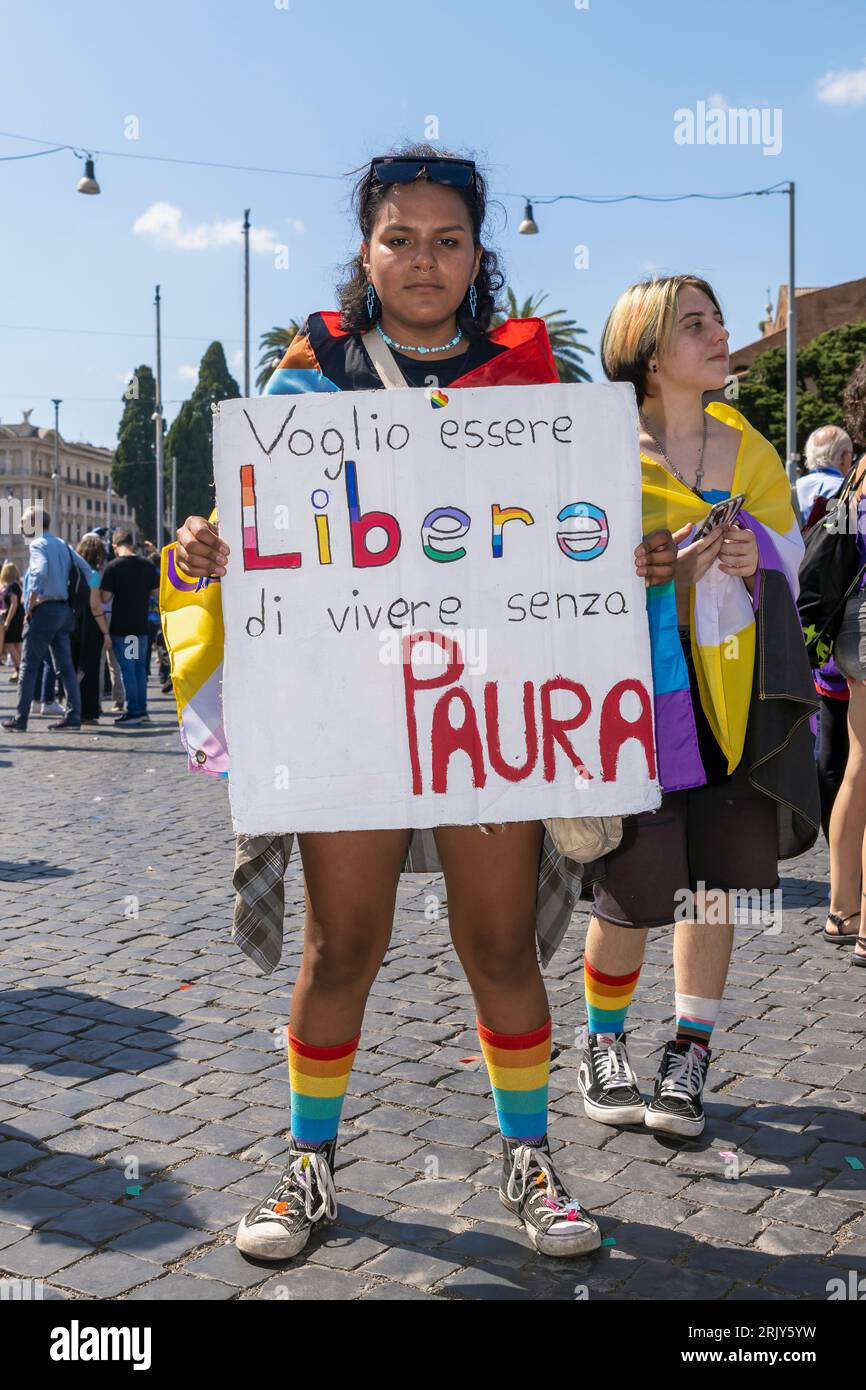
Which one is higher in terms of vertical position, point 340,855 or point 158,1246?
point 340,855

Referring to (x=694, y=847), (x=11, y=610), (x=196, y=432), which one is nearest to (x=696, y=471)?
(x=694, y=847)

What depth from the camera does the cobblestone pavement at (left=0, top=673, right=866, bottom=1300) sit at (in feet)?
8.79

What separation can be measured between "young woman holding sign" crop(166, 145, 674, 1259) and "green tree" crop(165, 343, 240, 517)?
80.1m

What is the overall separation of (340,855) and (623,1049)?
3.94ft

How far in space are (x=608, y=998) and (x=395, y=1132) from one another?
2.10ft

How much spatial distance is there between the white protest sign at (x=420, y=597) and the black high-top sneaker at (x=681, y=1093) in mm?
1001

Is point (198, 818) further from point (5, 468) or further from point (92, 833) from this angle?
point (5, 468)

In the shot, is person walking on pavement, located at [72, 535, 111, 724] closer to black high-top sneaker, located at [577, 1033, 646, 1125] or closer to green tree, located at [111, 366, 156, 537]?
black high-top sneaker, located at [577, 1033, 646, 1125]

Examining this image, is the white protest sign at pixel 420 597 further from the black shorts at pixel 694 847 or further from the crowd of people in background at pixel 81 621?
the crowd of people in background at pixel 81 621

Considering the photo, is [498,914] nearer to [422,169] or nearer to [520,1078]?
[520,1078]

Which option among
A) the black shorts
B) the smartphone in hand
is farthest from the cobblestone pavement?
the smartphone in hand

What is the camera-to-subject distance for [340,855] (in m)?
2.75
